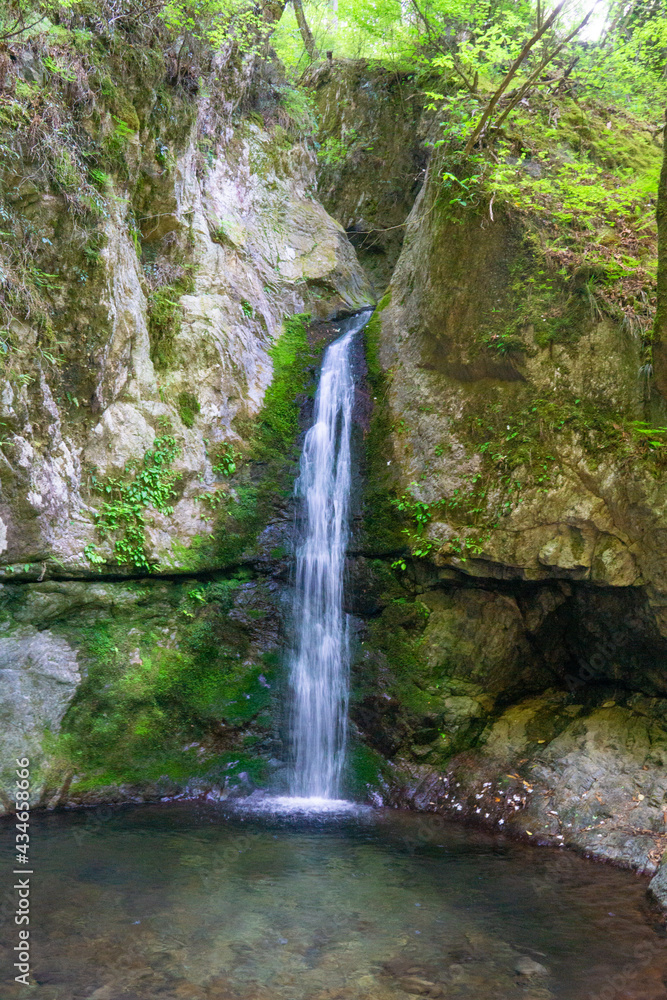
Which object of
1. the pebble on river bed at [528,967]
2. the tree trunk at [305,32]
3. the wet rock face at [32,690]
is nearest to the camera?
the pebble on river bed at [528,967]

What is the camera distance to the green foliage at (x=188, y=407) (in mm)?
8109

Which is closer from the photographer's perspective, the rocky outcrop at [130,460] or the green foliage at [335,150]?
the rocky outcrop at [130,460]

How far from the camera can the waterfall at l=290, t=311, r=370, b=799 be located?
23.8 feet

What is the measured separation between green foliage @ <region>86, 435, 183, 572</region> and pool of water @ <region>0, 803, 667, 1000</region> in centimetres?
271

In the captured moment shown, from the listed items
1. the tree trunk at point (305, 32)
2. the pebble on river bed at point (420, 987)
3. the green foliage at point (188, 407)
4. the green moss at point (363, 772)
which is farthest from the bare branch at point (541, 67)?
the tree trunk at point (305, 32)

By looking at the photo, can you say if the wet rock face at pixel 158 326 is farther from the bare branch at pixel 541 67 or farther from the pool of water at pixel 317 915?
the bare branch at pixel 541 67

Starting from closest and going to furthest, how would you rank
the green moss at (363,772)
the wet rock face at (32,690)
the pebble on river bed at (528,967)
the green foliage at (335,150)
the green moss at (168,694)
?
the pebble on river bed at (528,967), the wet rock face at (32,690), the green moss at (168,694), the green moss at (363,772), the green foliage at (335,150)

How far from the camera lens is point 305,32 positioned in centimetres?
1538

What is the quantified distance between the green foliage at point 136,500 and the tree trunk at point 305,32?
1285 centimetres

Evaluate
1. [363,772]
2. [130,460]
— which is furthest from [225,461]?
[363,772]

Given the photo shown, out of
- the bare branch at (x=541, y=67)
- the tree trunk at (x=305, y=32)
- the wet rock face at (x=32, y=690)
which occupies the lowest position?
the wet rock face at (x=32, y=690)

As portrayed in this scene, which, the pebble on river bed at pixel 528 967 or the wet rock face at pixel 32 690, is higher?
the wet rock face at pixel 32 690

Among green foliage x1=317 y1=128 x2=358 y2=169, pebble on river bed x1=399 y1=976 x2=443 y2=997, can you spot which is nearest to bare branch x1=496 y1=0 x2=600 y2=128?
green foliage x1=317 y1=128 x2=358 y2=169

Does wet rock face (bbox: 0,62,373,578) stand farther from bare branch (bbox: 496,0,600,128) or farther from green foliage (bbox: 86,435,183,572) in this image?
bare branch (bbox: 496,0,600,128)
